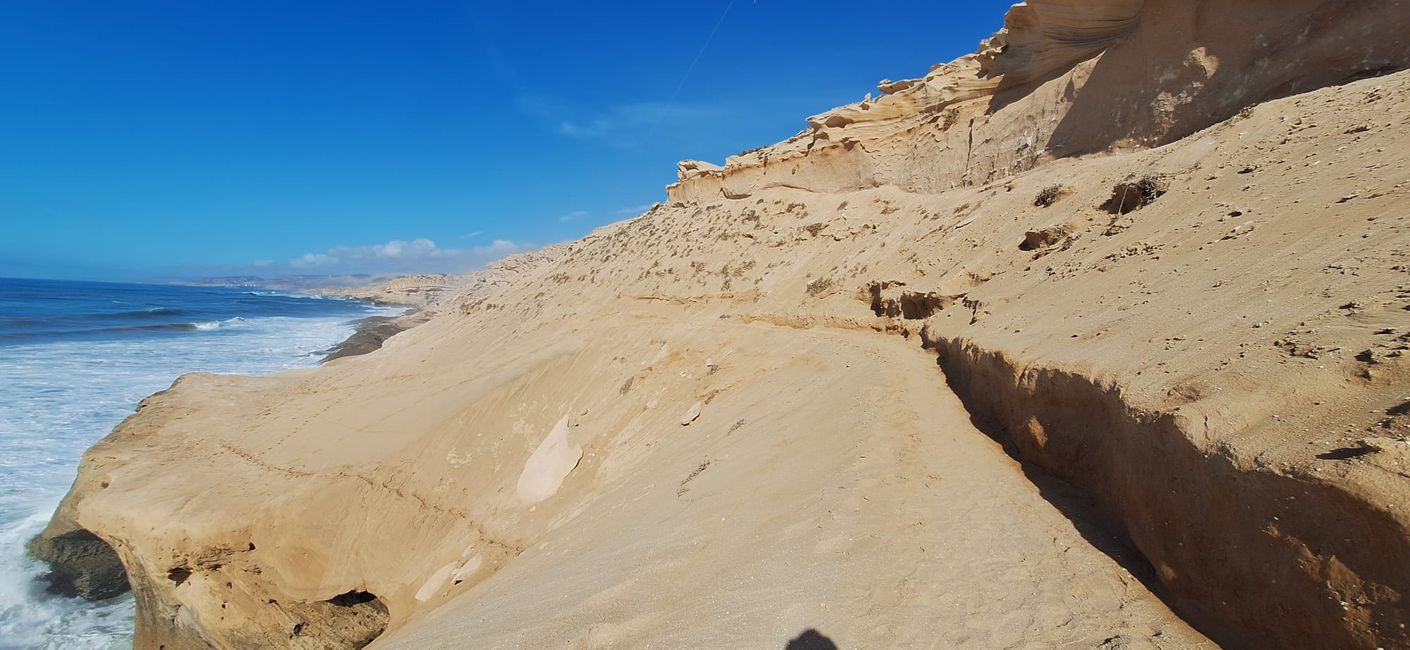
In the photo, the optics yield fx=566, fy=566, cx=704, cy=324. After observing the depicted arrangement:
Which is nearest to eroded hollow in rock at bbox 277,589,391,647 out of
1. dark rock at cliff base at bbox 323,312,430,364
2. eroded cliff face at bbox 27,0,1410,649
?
eroded cliff face at bbox 27,0,1410,649

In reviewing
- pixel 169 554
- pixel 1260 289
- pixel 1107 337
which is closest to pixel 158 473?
pixel 169 554

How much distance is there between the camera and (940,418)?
5.32 m

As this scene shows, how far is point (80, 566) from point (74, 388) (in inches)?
518

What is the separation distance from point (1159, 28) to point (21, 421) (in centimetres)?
2819

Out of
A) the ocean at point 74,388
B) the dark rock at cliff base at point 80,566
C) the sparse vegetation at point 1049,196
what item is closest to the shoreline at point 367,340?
the ocean at point 74,388

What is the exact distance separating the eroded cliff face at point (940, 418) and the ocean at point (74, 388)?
1139mm

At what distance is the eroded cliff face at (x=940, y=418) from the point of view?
2650 millimetres

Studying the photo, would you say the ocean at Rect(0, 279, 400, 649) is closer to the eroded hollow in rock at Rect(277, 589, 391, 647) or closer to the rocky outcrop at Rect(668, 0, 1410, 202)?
the eroded hollow in rock at Rect(277, 589, 391, 647)

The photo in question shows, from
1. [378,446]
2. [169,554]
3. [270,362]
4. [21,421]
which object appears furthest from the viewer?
[270,362]

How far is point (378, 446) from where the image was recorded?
37.8 feet

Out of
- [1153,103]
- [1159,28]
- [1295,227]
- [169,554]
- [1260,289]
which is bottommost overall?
[169,554]

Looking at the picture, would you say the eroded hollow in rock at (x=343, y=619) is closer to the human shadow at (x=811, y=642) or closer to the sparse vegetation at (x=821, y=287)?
the human shadow at (x=811, y=642)

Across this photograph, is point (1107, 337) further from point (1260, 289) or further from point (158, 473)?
point (158, 473)

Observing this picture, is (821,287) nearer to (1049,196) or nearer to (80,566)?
(1049,196)
